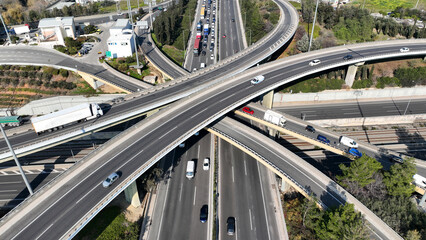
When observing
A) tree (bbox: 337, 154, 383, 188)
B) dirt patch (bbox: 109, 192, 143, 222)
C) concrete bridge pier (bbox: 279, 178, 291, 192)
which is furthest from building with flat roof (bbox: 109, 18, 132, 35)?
tree (bbox: 337, 154, 383, 188)

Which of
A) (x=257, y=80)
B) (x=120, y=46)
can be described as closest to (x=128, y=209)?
(x=257, y=80)

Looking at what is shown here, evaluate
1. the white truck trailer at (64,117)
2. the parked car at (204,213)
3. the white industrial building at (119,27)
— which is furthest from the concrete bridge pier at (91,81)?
the parked car at (204,213)

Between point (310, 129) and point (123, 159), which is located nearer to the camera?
point (123, 159)

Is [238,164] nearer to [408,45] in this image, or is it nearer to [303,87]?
[303,87]

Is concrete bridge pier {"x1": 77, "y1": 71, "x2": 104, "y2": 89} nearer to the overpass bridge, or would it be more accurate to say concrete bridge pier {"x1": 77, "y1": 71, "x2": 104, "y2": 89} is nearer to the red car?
the overpass bridge

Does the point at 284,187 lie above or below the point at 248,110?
below

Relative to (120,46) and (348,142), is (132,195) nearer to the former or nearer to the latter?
(348,142)
